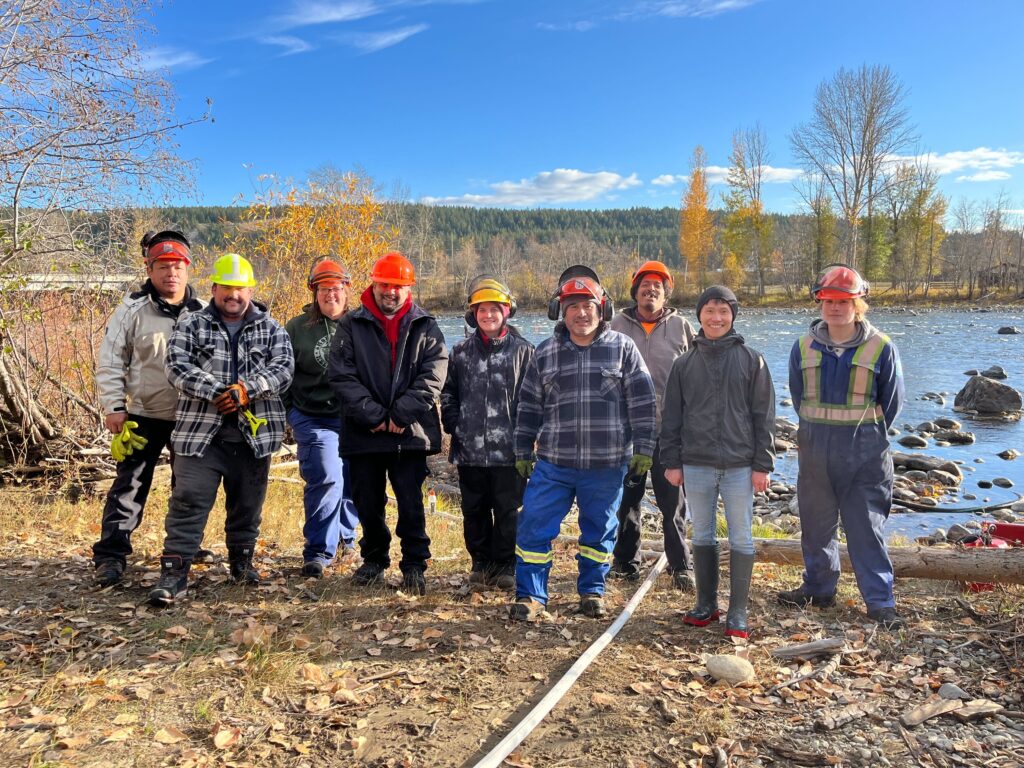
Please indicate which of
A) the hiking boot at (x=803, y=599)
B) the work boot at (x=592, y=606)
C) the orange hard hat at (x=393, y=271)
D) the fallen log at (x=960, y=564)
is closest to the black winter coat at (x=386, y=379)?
the orange hard hat at (x=393, y=271)

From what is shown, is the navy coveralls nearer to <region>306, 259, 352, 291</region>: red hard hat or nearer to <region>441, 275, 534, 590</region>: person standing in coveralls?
<region>441, 275, 534, 590</region>: person standing in coveralls

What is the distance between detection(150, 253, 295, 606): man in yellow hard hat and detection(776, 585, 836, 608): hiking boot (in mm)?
3835

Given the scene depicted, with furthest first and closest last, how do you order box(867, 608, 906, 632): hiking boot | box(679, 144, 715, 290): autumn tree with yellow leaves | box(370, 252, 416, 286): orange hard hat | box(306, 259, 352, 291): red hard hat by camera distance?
box(679, 144, 715, 290): autumn tree with yellow leaves
box(306, 259, 352, 291): red hard hat
box(370, 252, 416, 286): orange hard hat
box(867, 608, 906, 632): hiking boot

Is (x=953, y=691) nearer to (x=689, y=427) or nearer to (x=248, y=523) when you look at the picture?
(x=689, y=427)

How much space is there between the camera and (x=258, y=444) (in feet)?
A: 15.3

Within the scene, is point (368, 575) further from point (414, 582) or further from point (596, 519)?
point (596, 519)

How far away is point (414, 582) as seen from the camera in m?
5.01

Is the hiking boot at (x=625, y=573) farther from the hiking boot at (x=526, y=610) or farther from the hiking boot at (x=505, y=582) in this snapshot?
the hiking boot at (x=526, y=610)

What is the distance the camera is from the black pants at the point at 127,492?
4777 mm

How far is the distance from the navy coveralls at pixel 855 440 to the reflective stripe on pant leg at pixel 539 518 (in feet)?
5.79

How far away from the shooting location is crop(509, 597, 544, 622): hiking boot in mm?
4547

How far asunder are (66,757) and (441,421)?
10.0ft

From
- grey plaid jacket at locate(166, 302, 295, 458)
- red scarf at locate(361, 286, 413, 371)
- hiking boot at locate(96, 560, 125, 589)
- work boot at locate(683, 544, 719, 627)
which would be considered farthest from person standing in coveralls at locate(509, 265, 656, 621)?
hiking boot at locate(96, 560, 125, 589)

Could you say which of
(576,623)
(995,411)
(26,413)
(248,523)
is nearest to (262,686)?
(248,523)
